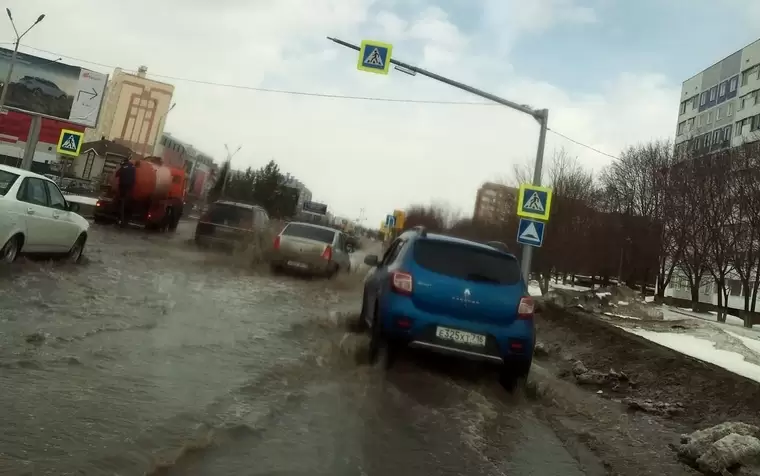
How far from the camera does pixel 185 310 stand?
30.6 feet

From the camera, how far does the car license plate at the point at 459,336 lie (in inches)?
275

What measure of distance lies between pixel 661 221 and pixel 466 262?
2946cm

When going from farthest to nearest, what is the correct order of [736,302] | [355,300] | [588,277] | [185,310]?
1. [588,277]
2. [736,302]
3. [355,300]
4. [185,310]

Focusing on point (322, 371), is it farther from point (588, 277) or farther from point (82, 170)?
point (82, 170)

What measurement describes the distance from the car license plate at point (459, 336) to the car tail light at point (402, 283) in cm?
53

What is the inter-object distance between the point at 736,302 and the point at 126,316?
4421 centimetres

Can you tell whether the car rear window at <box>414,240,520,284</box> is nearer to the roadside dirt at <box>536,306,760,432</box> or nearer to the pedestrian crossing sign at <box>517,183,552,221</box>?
the roadside dirt at <box>536,306,760,432</box>

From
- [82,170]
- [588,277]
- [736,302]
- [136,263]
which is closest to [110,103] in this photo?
[82,170]

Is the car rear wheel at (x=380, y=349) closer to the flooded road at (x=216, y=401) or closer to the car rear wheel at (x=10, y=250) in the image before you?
the flooded road at (x=216, y=401)

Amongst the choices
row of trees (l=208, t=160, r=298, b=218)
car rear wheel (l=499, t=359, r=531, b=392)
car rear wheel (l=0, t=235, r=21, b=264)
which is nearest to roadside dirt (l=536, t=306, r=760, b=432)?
car rear wheel (l=499, t=359, r=531, b=392)

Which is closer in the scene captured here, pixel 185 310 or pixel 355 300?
pixel 185 310

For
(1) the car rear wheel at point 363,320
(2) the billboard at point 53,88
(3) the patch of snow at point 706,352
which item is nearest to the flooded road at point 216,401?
(1) the car rear wheel at point 363,320

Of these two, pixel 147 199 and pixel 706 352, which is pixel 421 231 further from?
pixel 147 199

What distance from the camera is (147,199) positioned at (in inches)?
999
